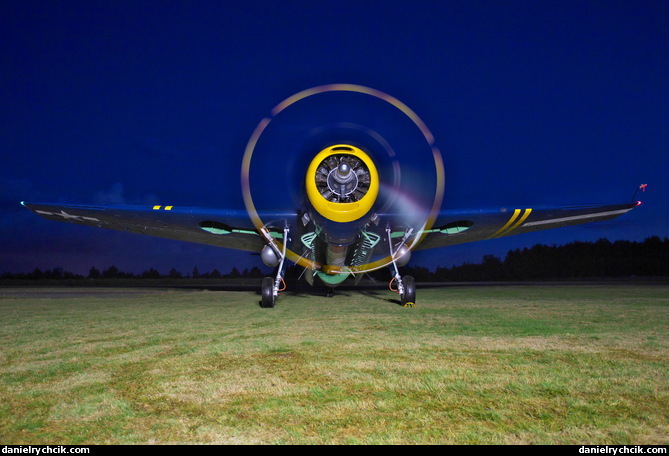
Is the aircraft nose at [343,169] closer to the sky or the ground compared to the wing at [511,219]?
closer to the sky

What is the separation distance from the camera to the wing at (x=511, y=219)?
12.9 meters

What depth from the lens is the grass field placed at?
2627 millimetres

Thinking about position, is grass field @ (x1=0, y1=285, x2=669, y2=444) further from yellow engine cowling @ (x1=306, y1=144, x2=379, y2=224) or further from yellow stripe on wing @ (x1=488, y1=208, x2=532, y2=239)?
yellow stripe on wing @ (x1=488, y1=208, x2=532, y2=239)

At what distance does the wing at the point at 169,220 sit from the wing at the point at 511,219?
5.20 meters

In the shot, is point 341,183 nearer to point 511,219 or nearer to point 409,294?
point 409,294

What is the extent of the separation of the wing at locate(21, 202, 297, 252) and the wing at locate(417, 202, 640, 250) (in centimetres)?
520

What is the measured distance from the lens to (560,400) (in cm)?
320

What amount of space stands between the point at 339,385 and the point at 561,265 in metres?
88.2

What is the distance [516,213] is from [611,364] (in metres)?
9.42

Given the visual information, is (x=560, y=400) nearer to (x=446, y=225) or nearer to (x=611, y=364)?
(x=611, y=364)

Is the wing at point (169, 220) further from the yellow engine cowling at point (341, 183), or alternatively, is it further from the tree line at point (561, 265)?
the tree line at point (561, 265)

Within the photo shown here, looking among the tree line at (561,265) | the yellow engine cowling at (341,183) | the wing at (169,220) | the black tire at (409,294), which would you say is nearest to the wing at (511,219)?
the black tire at (409,294)

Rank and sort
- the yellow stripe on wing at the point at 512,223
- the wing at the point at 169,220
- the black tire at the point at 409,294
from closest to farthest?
the black tire at the point at 409,294
the wing at the point at 169,220
the yellow stripe on wing at the point at 512,223
